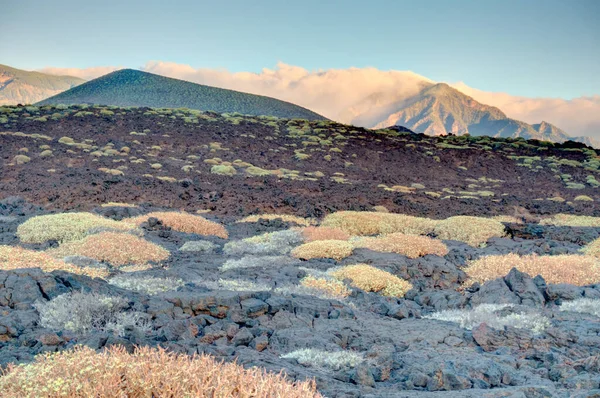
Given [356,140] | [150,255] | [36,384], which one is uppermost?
[356,140]

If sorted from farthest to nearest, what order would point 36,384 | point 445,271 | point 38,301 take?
point 445,271, point 38,301, point 36,384

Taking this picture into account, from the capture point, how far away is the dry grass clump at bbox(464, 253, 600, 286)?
35.5 ft

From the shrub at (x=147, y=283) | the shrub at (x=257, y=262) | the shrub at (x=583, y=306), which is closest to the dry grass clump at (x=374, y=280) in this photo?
the shrub at (x=257, y=262)

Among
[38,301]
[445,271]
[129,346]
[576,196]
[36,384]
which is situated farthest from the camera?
[576,196]

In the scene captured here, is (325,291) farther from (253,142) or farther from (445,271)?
(253,142)

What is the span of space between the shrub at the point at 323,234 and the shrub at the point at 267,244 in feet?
0.64

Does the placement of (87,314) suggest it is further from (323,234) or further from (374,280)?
(323,234)

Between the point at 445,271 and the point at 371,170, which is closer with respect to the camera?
the point at 445,271

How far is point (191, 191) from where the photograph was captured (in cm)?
2216

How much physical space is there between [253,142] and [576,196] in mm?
21157

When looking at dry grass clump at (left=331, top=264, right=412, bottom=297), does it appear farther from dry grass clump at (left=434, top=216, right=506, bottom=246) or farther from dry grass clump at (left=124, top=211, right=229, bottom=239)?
dry grass clump at (left=124, top=211, right=229, bottom=239)

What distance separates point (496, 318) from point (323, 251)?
5.46 m

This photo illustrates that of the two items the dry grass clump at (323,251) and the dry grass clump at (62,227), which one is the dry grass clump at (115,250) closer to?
the dry grass clump at (62,227)

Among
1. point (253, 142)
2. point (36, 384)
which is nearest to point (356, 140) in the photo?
point (253, 142)
